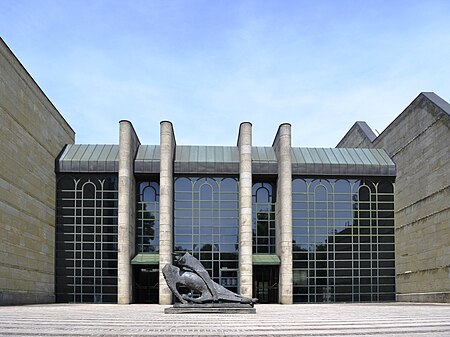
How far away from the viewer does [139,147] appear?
4744cm

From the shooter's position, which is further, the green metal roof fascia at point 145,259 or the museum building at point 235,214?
the green metal roof fascia at point 145,259

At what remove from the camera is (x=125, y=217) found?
138 ft

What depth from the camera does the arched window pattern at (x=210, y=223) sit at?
45.2 m

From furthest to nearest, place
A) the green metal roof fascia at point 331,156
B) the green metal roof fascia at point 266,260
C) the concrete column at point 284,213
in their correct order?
the green metal roof fascia at point 331,156
the green metal roof fascia at point 266,260
the concrete column at point 284,213

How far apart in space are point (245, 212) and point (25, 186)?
14.6m

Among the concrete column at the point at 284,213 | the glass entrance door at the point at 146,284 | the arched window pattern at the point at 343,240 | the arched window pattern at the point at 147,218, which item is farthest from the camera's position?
the arched window pattern at the point at 147,218

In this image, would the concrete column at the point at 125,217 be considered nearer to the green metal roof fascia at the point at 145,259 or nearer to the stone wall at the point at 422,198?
the green metal roof fascia at the point at 145,259

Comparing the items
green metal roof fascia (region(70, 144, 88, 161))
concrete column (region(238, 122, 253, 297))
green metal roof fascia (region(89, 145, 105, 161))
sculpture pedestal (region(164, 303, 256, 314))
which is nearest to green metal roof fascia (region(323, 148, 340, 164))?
concrete column (region(238, 122, 253, 297))

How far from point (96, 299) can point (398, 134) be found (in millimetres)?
24950

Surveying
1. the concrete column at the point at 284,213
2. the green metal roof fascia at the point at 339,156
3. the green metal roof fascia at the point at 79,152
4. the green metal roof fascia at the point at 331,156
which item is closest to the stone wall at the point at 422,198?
the green metal roof fascia at the point at 339,156

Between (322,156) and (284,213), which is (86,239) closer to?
(284,213)

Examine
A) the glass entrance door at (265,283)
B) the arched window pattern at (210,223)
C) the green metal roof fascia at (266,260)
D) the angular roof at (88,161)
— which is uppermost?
the angular roof at (88,161)

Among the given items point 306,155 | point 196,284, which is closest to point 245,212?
point 306,155

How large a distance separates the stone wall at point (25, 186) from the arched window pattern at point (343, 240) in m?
17.7
